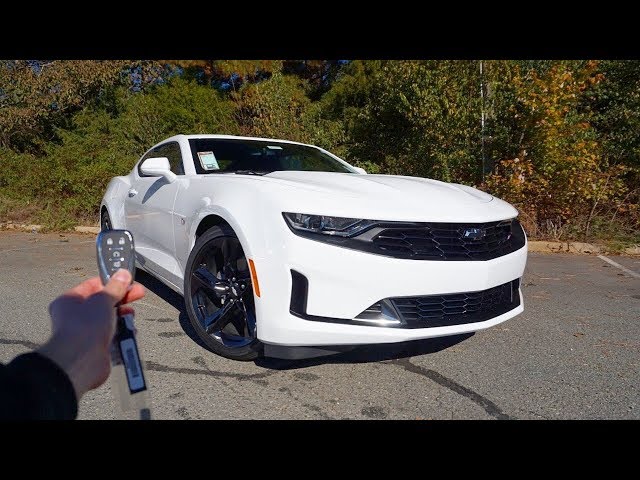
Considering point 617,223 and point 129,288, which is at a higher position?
point 129,288

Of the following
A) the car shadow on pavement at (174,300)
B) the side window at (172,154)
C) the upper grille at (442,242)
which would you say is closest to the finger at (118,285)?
the upper grille at (442,242)

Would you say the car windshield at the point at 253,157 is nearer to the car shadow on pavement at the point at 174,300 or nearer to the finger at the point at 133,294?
the car shadow on pavement at the point at 174,300

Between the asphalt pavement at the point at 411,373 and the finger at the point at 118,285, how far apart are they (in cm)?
125

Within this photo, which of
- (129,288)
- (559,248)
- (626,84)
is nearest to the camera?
(129,288)

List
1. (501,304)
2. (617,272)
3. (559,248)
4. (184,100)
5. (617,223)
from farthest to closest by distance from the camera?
1. (184,100)
2. (617,223)
3. (559,248)
4. (617,272)
5. (501,304)

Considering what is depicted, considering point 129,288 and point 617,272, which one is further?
point 617,272

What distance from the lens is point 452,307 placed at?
2.42 meters

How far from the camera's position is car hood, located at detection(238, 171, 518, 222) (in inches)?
90.4

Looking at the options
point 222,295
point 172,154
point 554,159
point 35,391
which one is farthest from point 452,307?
point 554,159

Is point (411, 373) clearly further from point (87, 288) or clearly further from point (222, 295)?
point (87, 288)

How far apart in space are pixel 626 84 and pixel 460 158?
364cm

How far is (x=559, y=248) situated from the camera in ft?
22.3

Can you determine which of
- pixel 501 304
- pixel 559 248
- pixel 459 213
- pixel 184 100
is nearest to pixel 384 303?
pixel 459 213

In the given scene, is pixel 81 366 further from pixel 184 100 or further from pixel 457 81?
pixel 184 100
